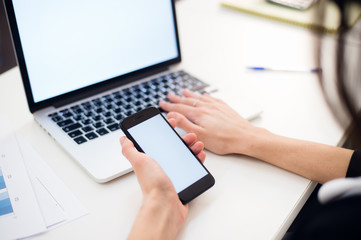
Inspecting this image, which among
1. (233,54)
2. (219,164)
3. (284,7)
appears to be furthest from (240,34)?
(219,164)

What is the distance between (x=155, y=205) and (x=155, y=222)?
2 centimetres

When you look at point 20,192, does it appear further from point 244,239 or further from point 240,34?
point 240,34

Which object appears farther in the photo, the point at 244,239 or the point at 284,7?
the point at 284,7

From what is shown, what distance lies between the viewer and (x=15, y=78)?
924 mm

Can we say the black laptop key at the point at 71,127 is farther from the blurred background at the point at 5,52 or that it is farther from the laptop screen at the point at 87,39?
the blurred background at the point at 5,52

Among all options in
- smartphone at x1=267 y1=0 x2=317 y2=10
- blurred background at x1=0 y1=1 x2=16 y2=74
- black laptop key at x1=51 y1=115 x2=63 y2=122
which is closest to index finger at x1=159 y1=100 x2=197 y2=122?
black laptop key at x1=51 y1=115 x2=63 y2=122

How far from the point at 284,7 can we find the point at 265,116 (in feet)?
2.05

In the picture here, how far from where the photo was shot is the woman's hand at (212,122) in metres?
0.67

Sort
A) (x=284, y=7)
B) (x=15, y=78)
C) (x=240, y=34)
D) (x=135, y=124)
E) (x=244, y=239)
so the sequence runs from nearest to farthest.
Result: (x=244, y=239), (x=135, y=124), (x=15, y=78), (x=240, y=34), (x=284, y=7)

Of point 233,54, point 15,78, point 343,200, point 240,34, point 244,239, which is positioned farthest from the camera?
point 240,34

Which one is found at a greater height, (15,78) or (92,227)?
(15,78)

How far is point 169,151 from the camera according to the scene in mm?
607

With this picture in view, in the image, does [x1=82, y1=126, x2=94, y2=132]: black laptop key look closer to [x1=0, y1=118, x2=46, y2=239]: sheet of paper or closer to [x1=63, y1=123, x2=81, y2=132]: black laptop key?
[x1=63, y1=123, x2=81, y2=132]: black laptop key

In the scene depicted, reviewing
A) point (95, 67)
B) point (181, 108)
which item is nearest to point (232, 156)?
point (181, 108)
